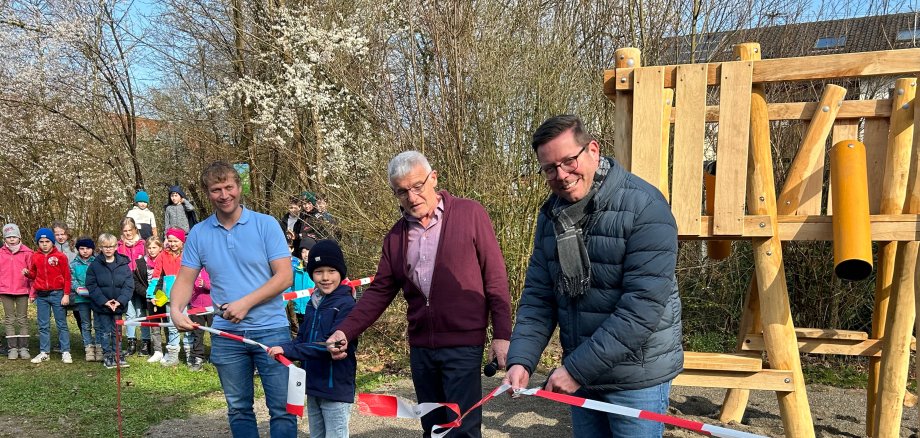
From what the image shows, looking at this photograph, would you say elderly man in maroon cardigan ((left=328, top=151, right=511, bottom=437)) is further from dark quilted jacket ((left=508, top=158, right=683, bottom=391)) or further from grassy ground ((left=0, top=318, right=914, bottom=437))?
grassy ground ((left=0, top=318, right=914, bottom=437))

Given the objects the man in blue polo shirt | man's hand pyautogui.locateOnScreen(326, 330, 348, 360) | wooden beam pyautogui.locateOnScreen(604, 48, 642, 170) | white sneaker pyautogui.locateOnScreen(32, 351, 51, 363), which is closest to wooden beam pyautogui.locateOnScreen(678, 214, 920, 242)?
wooden beam pyautogui.locateOnScreen(604, 48, 642, 170)

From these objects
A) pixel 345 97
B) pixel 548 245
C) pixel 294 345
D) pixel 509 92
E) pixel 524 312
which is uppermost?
pixel 345 97

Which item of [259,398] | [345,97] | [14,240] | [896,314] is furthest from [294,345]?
[345,97]

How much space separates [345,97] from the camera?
14.5m

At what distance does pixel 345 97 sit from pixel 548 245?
12.1 m

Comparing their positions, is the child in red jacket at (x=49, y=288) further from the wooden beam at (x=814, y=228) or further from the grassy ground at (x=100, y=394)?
the wooden beam at (x=814, y=228)

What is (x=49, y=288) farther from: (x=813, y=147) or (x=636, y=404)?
(x=813, y=147)

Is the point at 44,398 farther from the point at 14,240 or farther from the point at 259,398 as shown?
the point at 14,240

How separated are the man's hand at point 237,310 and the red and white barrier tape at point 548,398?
88 centimetres

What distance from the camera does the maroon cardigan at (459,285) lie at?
3.72m

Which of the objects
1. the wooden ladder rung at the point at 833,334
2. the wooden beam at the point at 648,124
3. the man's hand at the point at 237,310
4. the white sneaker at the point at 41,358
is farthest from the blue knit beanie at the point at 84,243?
the wooden ladder rung at the point at 833,334

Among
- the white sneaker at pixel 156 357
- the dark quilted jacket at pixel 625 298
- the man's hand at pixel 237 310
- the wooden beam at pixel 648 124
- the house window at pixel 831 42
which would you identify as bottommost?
the white sneaker at pixel 156 357

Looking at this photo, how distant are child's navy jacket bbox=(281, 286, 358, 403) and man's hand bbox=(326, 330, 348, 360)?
16cm

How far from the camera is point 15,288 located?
9.95 meters
